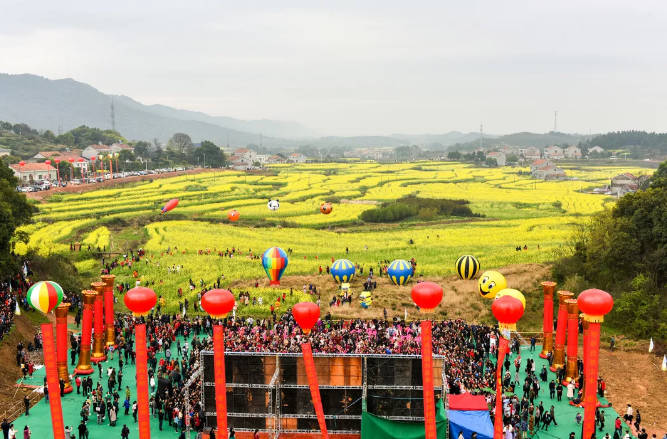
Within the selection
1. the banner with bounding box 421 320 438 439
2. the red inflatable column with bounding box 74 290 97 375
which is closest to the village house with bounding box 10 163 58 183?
the red inflatable column with bounding box 74 290 97 375

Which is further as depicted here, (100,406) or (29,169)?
(29,169)

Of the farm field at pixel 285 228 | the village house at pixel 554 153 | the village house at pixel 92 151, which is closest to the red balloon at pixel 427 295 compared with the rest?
the farm field at pixel 285 228

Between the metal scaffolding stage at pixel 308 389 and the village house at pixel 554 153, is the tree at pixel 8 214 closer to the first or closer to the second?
the metal scaffolding stage at pixel 308 389

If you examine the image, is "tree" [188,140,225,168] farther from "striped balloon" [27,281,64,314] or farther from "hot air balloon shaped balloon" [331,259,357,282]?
"striped balloon" [27,281,64,314]

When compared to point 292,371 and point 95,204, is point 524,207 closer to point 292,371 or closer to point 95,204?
point 95,204

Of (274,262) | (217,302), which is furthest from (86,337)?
(274,262)

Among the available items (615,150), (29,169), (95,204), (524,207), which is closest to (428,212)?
(524,207)

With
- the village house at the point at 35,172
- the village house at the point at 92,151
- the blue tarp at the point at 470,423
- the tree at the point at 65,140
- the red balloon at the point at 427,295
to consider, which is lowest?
the blue tarp at the point at 470,423
